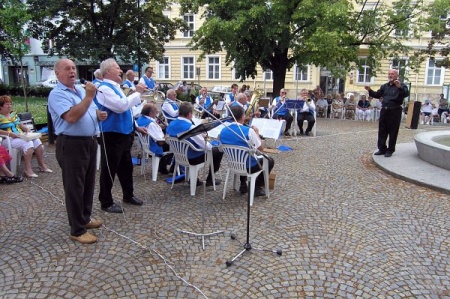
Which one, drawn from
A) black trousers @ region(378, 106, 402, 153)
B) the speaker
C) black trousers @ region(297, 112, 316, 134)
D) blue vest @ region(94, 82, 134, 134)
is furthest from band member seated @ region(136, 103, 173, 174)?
the speaker

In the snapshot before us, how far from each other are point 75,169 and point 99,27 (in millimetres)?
17436

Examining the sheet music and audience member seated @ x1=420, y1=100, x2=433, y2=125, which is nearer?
the sheet music

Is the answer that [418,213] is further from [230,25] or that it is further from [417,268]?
[230,25]

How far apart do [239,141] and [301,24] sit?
13.5 m

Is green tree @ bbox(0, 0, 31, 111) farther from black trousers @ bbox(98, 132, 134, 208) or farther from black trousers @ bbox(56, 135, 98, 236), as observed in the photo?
black trousers @ bbox(56, 135, 98, 236)

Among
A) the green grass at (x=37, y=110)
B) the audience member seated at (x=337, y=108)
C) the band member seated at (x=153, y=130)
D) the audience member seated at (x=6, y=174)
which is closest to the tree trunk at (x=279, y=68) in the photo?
the audience member seated at (x=337, y=108)

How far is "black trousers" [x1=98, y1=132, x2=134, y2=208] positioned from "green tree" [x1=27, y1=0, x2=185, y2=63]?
1459 centimetres

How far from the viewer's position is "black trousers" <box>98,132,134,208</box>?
475cm

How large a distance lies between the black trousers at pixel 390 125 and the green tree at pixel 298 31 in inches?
308

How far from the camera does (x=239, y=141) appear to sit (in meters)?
5.30

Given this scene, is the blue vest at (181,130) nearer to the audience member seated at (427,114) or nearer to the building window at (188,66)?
the audience member seated at (427,114)

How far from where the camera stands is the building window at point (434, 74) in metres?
30.7

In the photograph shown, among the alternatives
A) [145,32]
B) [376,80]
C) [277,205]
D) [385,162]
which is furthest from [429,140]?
[376,80]

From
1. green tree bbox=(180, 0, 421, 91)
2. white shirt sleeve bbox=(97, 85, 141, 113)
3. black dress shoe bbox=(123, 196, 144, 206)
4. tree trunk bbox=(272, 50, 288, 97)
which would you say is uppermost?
green tree bbox=(180, 0, 421, 91)
